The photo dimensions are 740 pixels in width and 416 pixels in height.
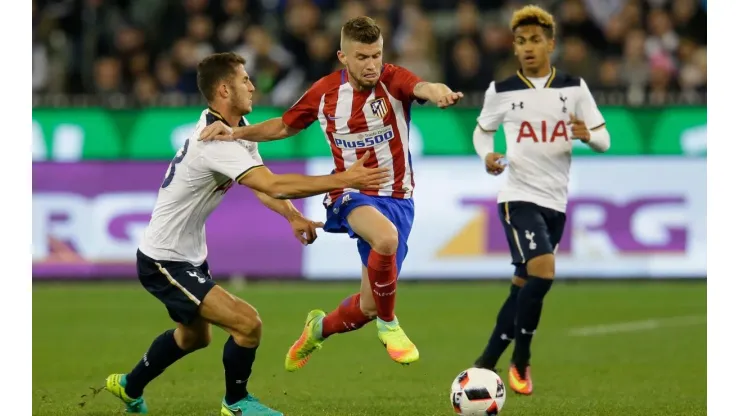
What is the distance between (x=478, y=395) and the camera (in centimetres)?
671

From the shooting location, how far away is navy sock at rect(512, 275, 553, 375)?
810cm

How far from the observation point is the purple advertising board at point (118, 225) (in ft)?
46.9

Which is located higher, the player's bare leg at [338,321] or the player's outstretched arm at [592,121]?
the player's outstretched arm at [592,121]

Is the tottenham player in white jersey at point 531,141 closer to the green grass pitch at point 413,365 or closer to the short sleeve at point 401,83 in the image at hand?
the green grass pitch at point 413,365

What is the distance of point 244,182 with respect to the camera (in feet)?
22.0

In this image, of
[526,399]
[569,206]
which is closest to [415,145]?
[569,206]

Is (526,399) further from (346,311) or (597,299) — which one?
(597,299)

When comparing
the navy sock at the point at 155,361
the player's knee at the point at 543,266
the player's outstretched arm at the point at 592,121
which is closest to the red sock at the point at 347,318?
the navy sock at the point at 155,361

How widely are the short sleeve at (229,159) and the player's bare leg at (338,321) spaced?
3.95 feet

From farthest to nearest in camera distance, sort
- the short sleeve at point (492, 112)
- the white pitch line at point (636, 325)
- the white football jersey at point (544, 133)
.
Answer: the white pitch line at point (636, 325) → the short sleeve at point (492, 112) → the white football jersey at point (544, 133)

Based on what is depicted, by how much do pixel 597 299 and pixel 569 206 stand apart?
4.35 feet

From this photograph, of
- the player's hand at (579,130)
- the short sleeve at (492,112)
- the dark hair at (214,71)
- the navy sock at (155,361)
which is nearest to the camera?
the dark hair at (214,71)

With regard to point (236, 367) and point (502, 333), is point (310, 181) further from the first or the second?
point (502, 333)

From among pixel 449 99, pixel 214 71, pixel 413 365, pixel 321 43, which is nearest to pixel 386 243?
pixel 449 99
